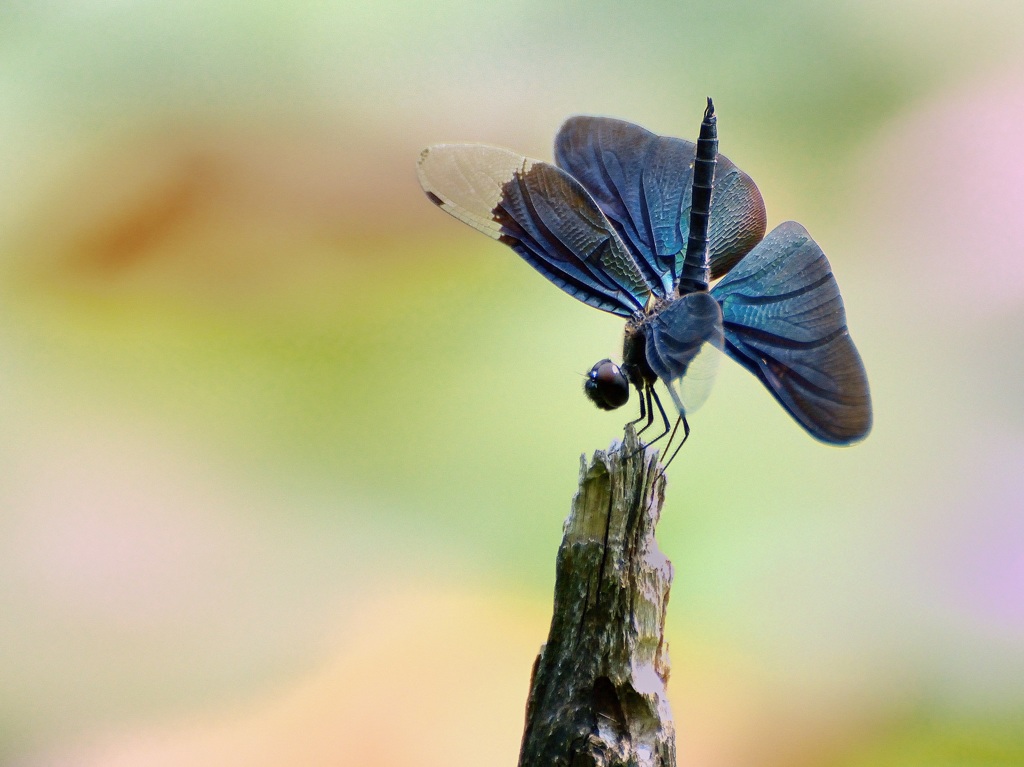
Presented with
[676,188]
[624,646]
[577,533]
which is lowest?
[624,646]

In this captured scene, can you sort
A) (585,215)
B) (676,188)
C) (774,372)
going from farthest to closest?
(676,188) → (585,215) → (774,372)

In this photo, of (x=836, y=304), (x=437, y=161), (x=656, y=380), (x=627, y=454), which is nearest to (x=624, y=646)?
(x=627, y=454)

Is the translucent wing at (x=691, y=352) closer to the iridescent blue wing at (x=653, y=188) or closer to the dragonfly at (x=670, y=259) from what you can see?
the dragonfly at (x=670, y=259)

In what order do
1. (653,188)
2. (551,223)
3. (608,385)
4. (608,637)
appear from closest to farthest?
1. (608,637)
2. (608,385)
3. (551,223)
4. (653,188)

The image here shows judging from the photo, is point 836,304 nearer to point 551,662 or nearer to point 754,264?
point 754,264

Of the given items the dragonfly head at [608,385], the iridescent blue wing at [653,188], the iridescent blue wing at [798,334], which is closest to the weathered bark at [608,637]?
the dragonfly head at [608,385]

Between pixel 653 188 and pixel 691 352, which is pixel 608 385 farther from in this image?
pixel 653 188

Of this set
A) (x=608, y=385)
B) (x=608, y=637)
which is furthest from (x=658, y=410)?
(x=608, y=637)
